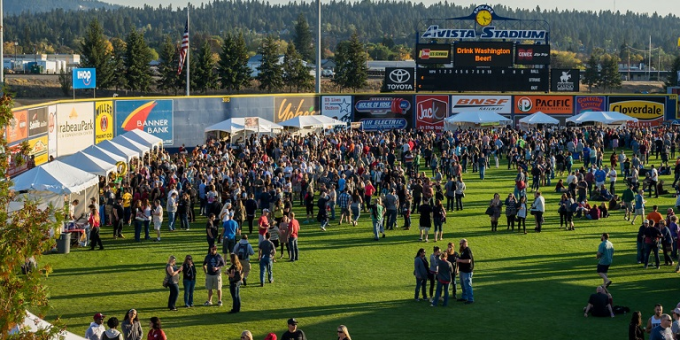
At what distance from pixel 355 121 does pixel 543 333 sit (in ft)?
122

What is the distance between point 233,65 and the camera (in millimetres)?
72625

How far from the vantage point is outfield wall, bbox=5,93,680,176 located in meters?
33.0

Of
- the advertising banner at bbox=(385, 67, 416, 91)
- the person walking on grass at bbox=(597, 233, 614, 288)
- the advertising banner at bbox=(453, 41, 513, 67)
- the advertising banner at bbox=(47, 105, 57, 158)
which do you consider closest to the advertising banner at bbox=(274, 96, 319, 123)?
the advertising banner at bbox=(385, 67, 416, 91)

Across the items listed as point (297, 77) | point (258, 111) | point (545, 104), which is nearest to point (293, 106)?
point (258, 111)

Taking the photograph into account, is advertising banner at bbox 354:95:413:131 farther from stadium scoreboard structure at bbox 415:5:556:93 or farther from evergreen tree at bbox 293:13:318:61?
evergreen tree at bbox 293:13:318:61

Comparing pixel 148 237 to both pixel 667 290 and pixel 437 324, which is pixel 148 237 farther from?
pixel 667 290

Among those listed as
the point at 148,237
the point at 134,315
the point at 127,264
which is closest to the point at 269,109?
the point at 148,237

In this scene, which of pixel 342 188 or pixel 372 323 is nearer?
pixel 372 323

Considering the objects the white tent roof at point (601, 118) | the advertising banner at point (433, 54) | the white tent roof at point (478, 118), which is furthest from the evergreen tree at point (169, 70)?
the white tent roof at point (601, 118)

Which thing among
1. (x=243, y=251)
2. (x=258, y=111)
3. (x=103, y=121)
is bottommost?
(x=243, y=251)

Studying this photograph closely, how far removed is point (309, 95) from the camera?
50469 millimetres

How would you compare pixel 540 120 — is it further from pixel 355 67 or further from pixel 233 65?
pixel 233 65

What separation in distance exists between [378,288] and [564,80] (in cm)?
3837

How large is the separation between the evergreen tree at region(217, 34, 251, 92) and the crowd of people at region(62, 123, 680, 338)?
3249 centimetres
